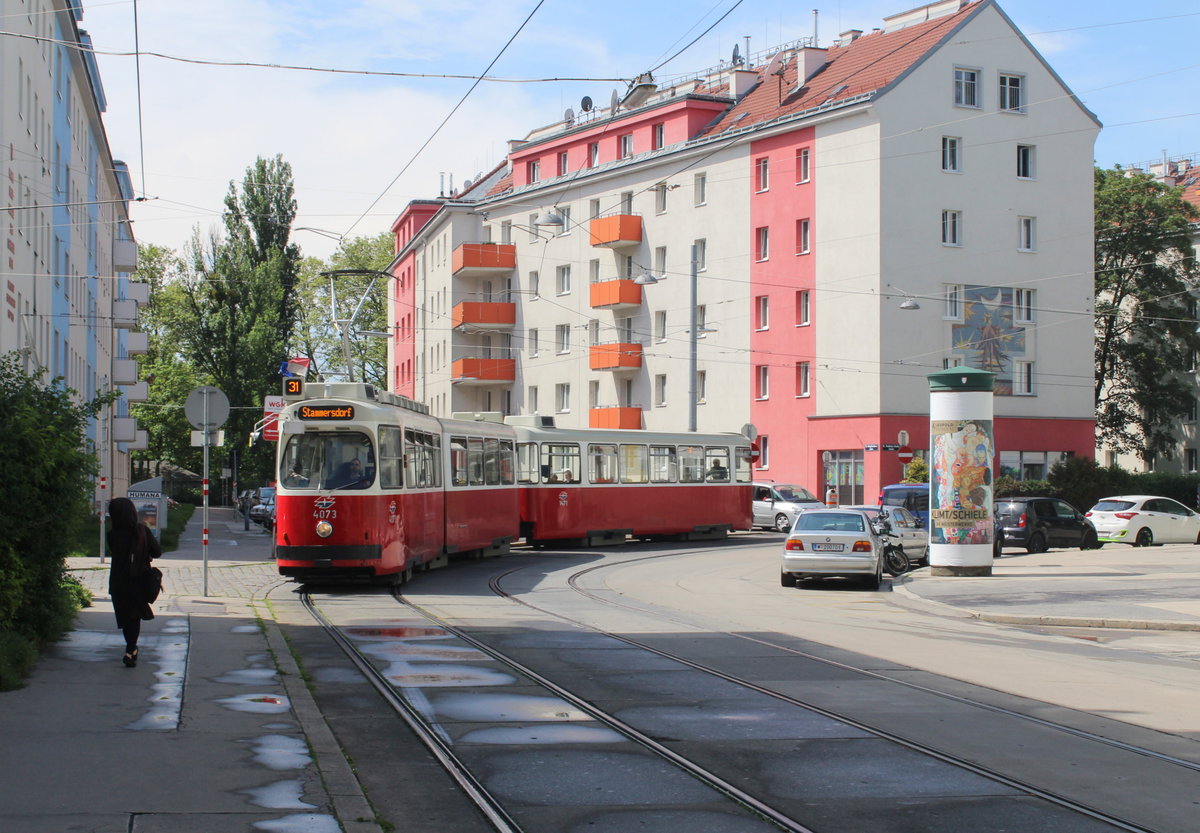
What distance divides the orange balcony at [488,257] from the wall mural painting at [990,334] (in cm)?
2611

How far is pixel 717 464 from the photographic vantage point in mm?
38750

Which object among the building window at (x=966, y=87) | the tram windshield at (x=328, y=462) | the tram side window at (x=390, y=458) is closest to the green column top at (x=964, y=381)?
the tram side window at (x=390, y=458)

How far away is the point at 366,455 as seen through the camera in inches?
832

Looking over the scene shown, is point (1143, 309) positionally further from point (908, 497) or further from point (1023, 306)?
point (908, 497)

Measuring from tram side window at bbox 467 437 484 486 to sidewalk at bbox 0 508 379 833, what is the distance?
13.2 metres

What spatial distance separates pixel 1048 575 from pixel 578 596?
10015mm

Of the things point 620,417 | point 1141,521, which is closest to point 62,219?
point 620,417

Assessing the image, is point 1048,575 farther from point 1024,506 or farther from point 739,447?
point 739,447

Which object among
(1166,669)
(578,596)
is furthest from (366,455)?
(1166,669)

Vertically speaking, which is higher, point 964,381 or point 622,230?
point 622,230

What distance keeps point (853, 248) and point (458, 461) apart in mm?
26639

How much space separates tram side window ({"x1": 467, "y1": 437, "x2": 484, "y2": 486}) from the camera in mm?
27844

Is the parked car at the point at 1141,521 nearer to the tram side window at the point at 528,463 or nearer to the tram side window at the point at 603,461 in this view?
the tram side window at the point at 603,461

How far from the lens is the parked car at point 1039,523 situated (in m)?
34.8
